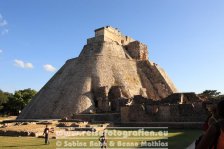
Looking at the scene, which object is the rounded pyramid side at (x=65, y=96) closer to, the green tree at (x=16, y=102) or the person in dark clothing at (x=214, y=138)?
the green tree at (x=16, y=102)

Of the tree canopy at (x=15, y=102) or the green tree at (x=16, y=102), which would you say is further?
the green tree at (x=16, y=102)

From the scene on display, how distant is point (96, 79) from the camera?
154 ft

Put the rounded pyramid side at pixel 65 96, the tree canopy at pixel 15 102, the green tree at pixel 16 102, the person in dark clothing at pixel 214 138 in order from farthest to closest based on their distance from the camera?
the green tree at pixel 16 102
the tree canopy at pixel 15 102
the rounded pyramid side at pixel 65 96
the person in dark clothing at pixel 214 138

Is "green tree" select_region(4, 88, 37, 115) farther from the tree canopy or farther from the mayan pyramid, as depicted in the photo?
the mayan pyramid

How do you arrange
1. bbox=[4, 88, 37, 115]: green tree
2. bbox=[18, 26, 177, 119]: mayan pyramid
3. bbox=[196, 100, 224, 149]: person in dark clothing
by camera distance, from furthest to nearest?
bbox=[4, 88, 37, 115]: green tree, bbox=[18, 26, 177, 119]: mayan pyramid, bbox=[196, 100, 224, 149]: person in dark clothing

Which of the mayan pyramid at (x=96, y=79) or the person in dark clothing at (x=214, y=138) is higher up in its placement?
the mayan pyramid at (x=96, y=79)

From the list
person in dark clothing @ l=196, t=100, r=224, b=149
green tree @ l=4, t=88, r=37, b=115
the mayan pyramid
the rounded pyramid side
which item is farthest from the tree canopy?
person in dark clothing @ l=196, t=100, r=224, b=149

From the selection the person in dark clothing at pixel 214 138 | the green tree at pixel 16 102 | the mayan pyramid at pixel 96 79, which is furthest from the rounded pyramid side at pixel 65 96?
the person in dark clothing at pixel 214 138

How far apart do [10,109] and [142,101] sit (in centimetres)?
4335

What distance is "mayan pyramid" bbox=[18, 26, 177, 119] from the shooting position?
140 ft

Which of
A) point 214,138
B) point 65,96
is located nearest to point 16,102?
point 65,96

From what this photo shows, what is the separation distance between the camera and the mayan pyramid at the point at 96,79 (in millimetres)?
42812

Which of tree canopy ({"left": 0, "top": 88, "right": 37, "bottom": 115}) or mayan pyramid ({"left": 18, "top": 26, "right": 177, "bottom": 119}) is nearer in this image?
mayan pyramid ({"left": 18, "top": 26, "right": 177, "bottom": 119})

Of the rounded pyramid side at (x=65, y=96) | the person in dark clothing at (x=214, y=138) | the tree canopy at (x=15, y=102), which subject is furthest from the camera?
the tree canopy at (x=15, y=102)
